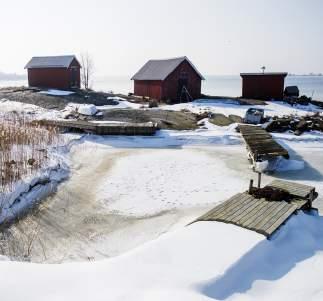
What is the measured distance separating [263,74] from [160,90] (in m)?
8.53

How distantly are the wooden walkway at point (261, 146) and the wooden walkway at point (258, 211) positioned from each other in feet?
11.7

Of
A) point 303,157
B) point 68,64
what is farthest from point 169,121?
point 68,64

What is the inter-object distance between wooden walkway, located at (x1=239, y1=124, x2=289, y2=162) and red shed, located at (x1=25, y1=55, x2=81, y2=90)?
76.9ft

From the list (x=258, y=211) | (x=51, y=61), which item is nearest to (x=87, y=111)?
(x=258, y=211)

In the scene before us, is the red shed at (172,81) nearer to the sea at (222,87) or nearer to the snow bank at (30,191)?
the sea at (222,87)

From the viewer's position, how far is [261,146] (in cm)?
1195

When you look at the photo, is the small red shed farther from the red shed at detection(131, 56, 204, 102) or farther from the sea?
the sea

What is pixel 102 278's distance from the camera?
4012 millimetres

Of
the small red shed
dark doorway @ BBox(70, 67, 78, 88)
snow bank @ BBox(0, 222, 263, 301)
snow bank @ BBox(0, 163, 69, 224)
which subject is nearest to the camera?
snow bank @ BBox(0, 222, 263, 301)

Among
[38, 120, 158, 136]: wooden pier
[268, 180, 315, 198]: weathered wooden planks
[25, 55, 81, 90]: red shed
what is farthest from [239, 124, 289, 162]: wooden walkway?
[25, 55, 81, 90]: red shed

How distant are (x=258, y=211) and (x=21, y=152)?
7396 millimetres

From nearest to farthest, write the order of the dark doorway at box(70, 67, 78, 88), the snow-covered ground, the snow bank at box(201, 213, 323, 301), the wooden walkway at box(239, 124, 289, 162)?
the snow-covered ground → the snow bank at box(201, 213, 323, 301) → the wooden walkway at box(239, 124, 289, 162) → the dark doorway at box(70, 67, 78, 88)

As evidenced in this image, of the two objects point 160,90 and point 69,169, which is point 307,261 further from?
point 160,90

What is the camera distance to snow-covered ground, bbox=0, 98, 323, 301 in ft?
12.8
